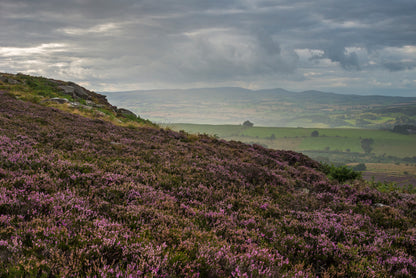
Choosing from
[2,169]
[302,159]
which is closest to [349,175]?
[302,159]

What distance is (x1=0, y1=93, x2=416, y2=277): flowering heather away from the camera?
11.0ft

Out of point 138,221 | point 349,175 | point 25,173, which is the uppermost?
point 25,173

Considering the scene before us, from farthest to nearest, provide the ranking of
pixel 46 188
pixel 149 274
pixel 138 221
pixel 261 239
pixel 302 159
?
pixel 302 159 < pixel 46 188 < pixel 261 239 < pixel 138 221 < pixel 149 274

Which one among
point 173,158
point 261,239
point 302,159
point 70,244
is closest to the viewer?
point 70,244

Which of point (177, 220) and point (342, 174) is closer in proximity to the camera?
point (177, 220)

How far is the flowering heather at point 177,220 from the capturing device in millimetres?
3350

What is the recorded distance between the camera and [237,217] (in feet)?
20.8

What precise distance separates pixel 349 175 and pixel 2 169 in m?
15.7

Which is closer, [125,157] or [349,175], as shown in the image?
[125,157]

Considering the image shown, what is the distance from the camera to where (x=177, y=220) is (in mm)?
5145

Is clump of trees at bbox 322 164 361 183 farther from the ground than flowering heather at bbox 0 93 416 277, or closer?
closer

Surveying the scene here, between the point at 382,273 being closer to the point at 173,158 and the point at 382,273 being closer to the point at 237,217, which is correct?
the point at 237,217

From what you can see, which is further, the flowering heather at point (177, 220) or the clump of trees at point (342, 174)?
the clump of trees at point (342, 174)

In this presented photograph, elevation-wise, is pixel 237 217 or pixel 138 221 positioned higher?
pixel 138 221
